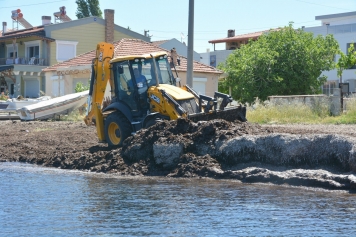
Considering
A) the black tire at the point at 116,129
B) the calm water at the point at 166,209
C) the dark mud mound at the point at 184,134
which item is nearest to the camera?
the calm water at the point at 166,209

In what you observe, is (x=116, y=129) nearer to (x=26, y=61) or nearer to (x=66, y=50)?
(x=66, y=50)

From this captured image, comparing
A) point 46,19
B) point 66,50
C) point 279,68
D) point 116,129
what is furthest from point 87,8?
point 116,129

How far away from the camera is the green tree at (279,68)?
3512cm

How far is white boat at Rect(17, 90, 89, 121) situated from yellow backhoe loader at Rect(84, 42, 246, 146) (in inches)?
560

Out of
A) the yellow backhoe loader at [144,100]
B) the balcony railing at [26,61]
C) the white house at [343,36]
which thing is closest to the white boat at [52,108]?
the yellow backhoe loader at [144,100]

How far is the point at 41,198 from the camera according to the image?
40.1ft

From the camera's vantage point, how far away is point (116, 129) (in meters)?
18.2

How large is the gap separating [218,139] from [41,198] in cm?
483

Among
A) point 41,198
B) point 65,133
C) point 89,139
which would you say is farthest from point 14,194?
point 65,133

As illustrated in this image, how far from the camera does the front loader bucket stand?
55.7 ft

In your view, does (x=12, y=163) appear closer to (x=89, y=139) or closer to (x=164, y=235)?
(x=89, y=139)

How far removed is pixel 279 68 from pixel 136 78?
19127 millimetres

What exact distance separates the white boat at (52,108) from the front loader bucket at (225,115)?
54.9ft

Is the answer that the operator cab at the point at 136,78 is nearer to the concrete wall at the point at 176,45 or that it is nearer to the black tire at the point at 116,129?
the black tire at the point at 116,129
